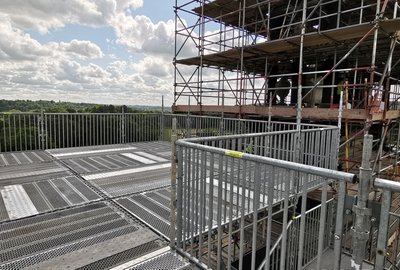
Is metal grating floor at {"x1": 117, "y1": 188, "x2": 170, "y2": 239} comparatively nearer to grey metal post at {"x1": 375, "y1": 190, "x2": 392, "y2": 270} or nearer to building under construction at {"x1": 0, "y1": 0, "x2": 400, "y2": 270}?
→ building under construction at {"x1": 0, "y1": 0, "x2": 400, "y2": 270}

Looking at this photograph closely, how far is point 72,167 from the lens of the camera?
6.24m

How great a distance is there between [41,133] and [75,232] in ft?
22.1

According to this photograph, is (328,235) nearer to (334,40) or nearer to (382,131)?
(382,131)

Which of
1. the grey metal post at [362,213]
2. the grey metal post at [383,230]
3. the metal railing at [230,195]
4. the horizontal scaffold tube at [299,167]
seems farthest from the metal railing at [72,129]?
the grey metal post at [383,230]

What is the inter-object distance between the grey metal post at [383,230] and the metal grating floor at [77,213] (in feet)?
6.02

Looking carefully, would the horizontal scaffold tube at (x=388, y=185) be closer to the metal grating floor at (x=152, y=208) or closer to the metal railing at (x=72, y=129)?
the metal grating floor at (x=152, y=208)

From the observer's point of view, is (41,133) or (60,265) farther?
(41,133)

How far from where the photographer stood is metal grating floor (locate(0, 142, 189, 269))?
275 centimetres

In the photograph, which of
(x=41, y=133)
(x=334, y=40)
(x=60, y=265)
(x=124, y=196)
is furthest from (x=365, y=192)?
(x=41, y=133)

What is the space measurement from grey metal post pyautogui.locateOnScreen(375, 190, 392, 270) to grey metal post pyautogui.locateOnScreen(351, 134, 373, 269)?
0.06 meters

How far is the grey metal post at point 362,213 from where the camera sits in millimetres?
1453

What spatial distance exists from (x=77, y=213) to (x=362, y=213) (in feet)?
12.0

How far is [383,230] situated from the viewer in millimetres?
1463

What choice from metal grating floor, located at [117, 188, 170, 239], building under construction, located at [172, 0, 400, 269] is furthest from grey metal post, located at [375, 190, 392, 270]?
metal grating floor, located at [117, 188, 170, 239]
